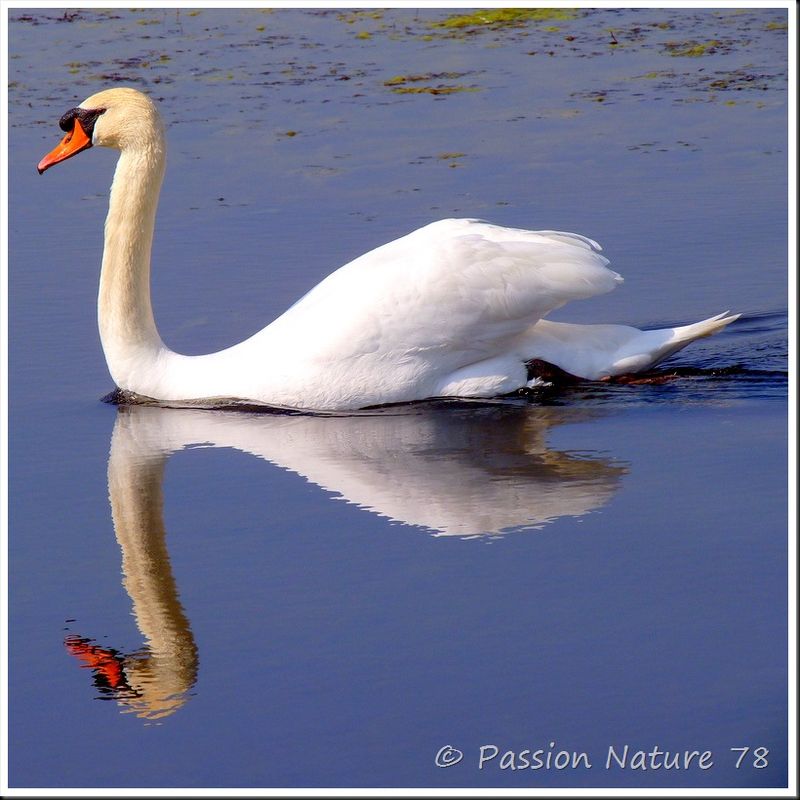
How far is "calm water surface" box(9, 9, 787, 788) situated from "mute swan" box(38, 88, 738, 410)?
0.20m

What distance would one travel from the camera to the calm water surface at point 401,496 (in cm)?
455

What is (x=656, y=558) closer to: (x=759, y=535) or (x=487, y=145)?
(x=759, y=535)

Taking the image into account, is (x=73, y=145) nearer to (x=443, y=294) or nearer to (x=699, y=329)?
(x=443, y=294)

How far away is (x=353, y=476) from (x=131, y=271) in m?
2.01

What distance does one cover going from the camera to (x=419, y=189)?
10.7 m

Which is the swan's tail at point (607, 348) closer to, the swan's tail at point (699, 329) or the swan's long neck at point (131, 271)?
the swan's tail at point (699, 329)

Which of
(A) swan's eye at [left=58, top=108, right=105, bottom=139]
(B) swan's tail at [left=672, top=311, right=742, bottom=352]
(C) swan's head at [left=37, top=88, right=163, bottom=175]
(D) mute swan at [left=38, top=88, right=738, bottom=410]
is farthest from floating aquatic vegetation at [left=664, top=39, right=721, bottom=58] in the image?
(A) swan's eye at [left=58, top=108, right=105, bottom=139]

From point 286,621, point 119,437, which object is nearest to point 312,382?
point 119,437

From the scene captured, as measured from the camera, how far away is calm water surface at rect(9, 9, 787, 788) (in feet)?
14.9

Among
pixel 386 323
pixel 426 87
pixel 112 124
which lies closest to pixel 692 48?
pixel 426 87

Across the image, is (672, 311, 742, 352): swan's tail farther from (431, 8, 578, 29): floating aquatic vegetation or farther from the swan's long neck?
(431, 8, 578, 29): floating aquatic vegetation

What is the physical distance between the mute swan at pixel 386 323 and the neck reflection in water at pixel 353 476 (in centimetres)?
15

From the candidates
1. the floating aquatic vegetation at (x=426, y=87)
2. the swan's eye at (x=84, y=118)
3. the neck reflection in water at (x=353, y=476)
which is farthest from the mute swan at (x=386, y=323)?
the floating aquatic vegetation at (x=426, y=87)

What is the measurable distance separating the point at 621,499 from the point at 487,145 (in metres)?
6.11
